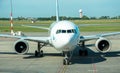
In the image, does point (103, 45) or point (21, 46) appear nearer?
point (21, 46)

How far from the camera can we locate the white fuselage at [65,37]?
2048 centimetres

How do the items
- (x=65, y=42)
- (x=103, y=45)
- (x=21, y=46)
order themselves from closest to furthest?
(x=65, y=42) → (x=21, y=46) → (x=103, y=45)

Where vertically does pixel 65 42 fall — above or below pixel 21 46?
above

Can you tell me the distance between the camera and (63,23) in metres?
22.5

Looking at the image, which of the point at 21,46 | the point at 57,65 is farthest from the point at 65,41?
the point at 21,46

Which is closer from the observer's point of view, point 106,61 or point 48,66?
point 48,66

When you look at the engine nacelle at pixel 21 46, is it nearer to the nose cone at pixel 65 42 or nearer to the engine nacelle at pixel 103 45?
the nose cone at pixel 65 42

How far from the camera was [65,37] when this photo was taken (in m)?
20.6

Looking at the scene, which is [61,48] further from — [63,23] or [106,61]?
[106,61]

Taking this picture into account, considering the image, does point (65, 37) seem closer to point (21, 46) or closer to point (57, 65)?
point (57, 65)

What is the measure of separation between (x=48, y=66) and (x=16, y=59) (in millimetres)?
4547

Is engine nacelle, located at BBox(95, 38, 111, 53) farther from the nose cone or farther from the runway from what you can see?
the nose cone

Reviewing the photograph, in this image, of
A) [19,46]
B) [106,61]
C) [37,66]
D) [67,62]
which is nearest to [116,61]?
[106,61]

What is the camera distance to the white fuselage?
20.5 metres
